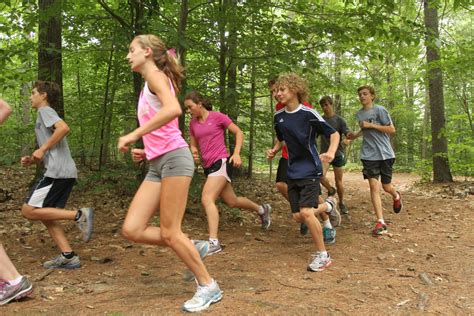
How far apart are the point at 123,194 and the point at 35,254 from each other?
3.04 meters

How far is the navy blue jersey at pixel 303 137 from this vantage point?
4672 millimetres

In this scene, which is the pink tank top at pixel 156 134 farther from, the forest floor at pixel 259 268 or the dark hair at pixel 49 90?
the dark hair at pixel 49 90

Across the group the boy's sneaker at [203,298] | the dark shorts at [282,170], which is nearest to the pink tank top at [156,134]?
the boy's sneaker at [203,298]

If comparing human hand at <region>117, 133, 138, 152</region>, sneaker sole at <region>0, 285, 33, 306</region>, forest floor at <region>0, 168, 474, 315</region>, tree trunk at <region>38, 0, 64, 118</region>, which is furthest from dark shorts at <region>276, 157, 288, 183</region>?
tree trunk at <region>38, 0, 64, 118</region>

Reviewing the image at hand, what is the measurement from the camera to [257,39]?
270 inches

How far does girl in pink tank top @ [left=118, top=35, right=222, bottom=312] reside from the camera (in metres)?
3.26

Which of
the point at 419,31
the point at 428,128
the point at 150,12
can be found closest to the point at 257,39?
the point at 150,12

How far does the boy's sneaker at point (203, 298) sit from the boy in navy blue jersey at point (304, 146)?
1536mm

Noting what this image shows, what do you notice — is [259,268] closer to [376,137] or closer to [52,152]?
[52,152]

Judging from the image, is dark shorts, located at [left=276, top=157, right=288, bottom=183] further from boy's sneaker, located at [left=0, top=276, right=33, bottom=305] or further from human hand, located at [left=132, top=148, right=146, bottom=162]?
boy's sneaker, located at [left=0, top=276, right=33, bottom=305]

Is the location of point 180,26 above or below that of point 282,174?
above

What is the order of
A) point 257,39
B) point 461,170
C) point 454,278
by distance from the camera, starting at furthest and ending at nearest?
point 461,170 → point 257,39 → point 454,278

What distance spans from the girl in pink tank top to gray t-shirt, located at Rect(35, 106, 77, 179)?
1557 millimetres

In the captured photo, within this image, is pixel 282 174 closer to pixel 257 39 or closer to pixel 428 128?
pixel 257 39
